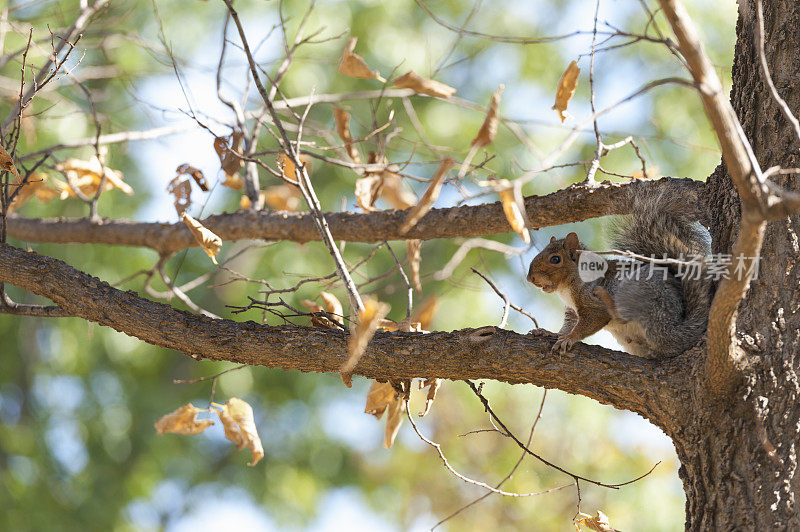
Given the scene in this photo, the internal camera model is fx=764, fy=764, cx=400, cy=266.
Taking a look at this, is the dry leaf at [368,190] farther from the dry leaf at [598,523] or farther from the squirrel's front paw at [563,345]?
the dry leaf at [598,523]

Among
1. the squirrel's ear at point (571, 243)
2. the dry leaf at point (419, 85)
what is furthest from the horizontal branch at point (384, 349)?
the dry leaf at point (419, 85)

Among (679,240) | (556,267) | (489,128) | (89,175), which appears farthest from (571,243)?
(89,175)

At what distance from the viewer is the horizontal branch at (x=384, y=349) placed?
166 centimetres

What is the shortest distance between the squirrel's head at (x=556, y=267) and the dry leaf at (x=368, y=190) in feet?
1.92

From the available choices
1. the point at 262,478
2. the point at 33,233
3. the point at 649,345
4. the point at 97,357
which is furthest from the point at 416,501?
the point at 649,345

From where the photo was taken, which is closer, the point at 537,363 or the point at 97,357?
the point at 537,363

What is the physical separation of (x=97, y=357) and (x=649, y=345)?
5128 mm

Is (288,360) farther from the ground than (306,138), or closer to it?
closer to it

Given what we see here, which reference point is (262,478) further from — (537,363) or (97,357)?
(537,363)

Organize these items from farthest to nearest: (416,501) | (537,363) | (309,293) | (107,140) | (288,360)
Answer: (416,501) → (309,293) → (107,140) → (288,360) → (537,363)

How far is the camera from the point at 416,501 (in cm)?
679

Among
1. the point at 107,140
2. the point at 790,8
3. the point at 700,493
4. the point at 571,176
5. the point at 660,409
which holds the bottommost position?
the point at 700,493

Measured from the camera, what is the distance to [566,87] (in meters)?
1.92

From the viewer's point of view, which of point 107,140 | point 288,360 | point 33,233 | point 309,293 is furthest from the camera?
point 309,293
